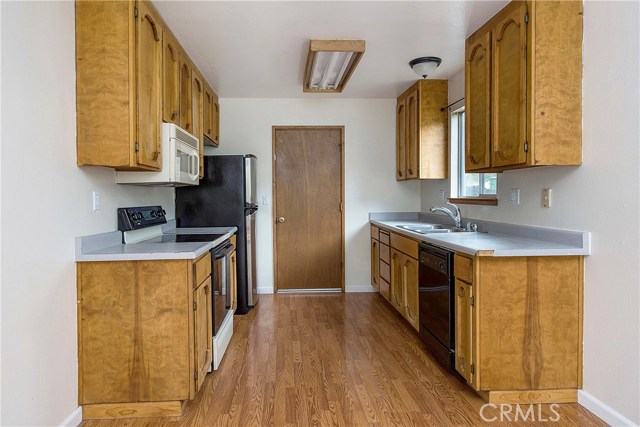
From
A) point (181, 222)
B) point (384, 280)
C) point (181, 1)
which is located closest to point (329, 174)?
point (384, 280)

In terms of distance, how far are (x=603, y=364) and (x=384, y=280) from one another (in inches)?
87.1

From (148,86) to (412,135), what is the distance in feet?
8.69

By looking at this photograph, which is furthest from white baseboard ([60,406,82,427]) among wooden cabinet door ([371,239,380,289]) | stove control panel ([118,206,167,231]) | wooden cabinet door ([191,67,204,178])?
wooden cabinet door ([371,239,380,289])

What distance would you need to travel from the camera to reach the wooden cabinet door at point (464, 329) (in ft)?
7.28

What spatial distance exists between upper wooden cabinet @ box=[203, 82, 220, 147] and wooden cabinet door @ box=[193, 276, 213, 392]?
5.77 ft

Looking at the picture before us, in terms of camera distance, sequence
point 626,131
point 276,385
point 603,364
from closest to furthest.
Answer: point 626,131
point 603,364
point 276,385

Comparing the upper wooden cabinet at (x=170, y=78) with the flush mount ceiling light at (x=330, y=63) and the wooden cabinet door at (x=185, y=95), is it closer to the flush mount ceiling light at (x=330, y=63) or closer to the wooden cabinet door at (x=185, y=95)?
the wooden cabinet door at (x=185, y=95)

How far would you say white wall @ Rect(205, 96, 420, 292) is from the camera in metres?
4.59

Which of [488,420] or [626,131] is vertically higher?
[626,131]

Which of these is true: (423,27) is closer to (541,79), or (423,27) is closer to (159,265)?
(541,79)

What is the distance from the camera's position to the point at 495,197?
311 centimetres

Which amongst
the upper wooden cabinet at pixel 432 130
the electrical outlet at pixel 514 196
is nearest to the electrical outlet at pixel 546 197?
the electrical outlet at pixel 514 196

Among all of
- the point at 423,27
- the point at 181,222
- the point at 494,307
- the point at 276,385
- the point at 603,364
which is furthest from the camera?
the point at 181,222

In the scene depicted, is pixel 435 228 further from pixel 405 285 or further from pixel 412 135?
pixel 412 135
